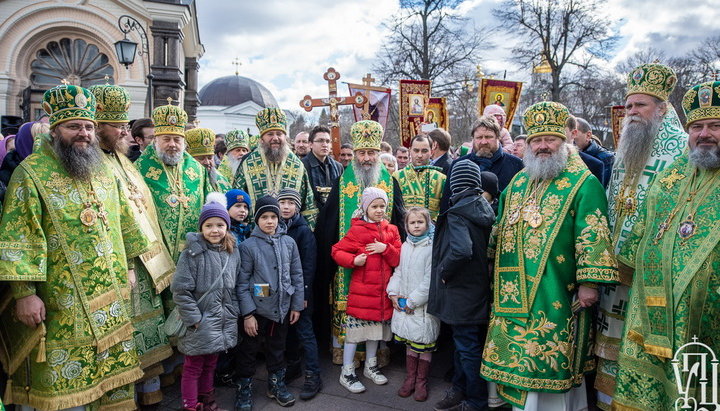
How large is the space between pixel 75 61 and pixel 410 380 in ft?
63.0

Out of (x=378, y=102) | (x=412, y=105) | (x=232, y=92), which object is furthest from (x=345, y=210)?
(x=232, y=92)

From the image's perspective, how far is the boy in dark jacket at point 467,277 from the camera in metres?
3.60

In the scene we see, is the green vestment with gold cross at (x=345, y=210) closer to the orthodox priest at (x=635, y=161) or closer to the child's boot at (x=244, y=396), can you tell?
the child's boot at (x=244, y=396)

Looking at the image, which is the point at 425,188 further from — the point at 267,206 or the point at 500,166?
the point at 267,206

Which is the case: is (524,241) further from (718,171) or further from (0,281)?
(0,281)

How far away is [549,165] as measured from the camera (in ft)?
11.1

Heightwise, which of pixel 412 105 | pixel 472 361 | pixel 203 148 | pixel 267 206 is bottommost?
pixel 472 361

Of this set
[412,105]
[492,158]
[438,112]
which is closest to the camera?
[492,158]

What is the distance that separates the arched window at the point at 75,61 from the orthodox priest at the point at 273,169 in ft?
51.7

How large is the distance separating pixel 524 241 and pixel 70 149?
326 centimetres

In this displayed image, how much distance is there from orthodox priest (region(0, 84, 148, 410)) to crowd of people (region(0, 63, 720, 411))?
1cm

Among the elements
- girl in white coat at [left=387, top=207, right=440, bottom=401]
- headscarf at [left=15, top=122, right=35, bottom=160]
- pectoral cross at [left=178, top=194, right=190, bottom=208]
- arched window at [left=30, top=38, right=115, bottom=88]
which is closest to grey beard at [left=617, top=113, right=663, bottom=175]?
girl in white coat at [left=387, top=207, right=440, bottom=401]

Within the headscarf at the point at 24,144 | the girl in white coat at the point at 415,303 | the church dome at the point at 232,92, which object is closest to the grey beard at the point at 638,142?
the girl in white coat at the point at 415,303

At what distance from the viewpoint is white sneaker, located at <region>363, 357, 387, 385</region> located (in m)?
A: 4.36
